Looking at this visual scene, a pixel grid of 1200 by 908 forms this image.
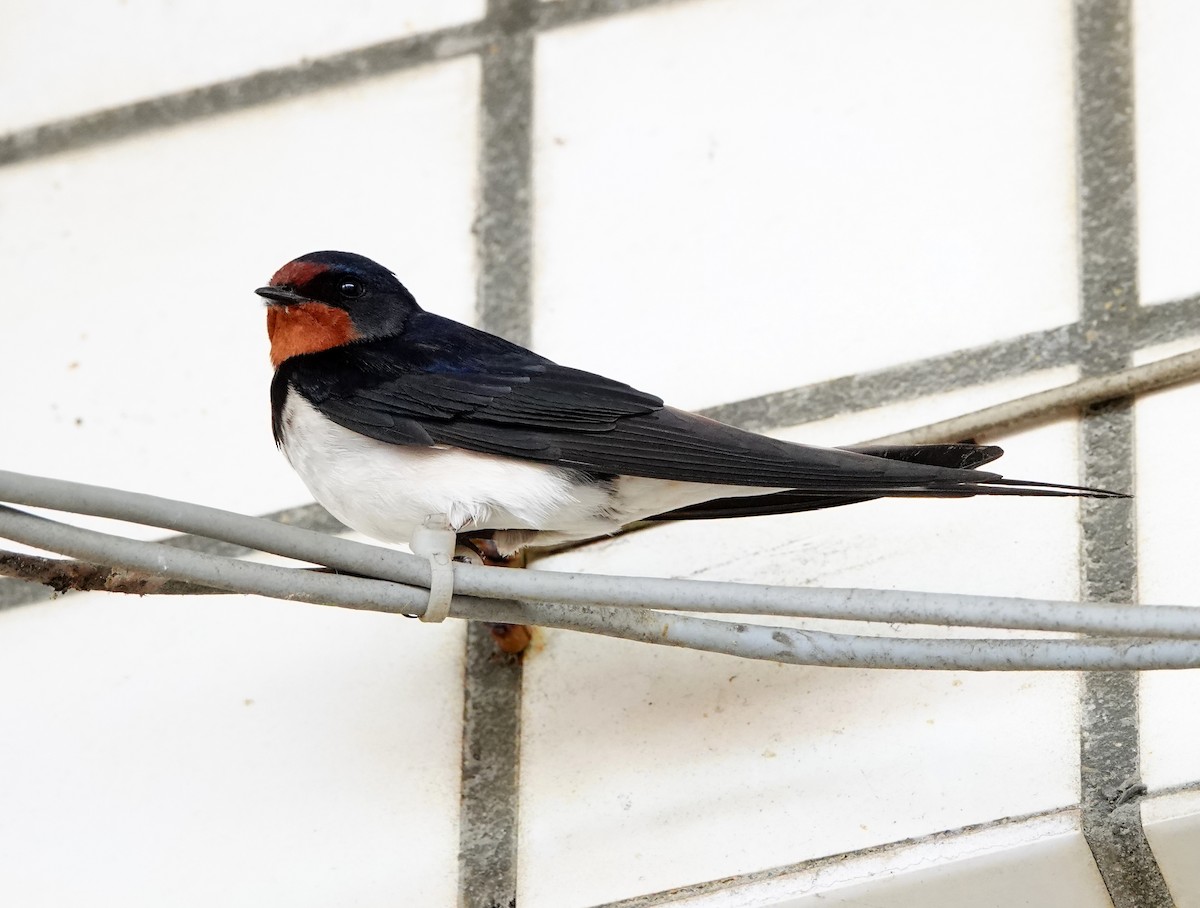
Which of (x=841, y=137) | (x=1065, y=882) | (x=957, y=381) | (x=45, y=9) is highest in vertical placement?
(x=45, y=9)

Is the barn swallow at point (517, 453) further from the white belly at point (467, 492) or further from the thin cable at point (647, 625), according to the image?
the thin cable at point (647, 625)

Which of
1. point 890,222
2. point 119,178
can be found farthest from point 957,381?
point 119,178

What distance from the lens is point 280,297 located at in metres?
1.61

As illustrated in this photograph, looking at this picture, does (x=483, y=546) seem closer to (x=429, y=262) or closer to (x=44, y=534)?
(x=429, y=262)

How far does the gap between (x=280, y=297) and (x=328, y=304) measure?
5 cm

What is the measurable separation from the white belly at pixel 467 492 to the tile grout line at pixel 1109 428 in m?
0.31

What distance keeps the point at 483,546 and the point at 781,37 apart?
671mm

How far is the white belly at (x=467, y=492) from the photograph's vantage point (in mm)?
1432

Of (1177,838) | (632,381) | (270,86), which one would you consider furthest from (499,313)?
(1177,838)

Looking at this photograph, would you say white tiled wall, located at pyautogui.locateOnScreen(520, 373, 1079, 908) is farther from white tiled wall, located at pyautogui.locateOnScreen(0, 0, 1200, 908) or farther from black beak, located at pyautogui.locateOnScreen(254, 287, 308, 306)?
black beak, located at pyautogui.locateOnScreen(254, 287, 308, 306)

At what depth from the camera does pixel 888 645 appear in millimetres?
1187

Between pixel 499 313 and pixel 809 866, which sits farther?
pixel 499 313

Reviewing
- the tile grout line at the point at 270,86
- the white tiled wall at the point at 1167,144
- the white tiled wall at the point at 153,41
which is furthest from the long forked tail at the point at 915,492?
the white tiled wall at the point at 153,41

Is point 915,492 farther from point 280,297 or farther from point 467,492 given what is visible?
point 280,297
